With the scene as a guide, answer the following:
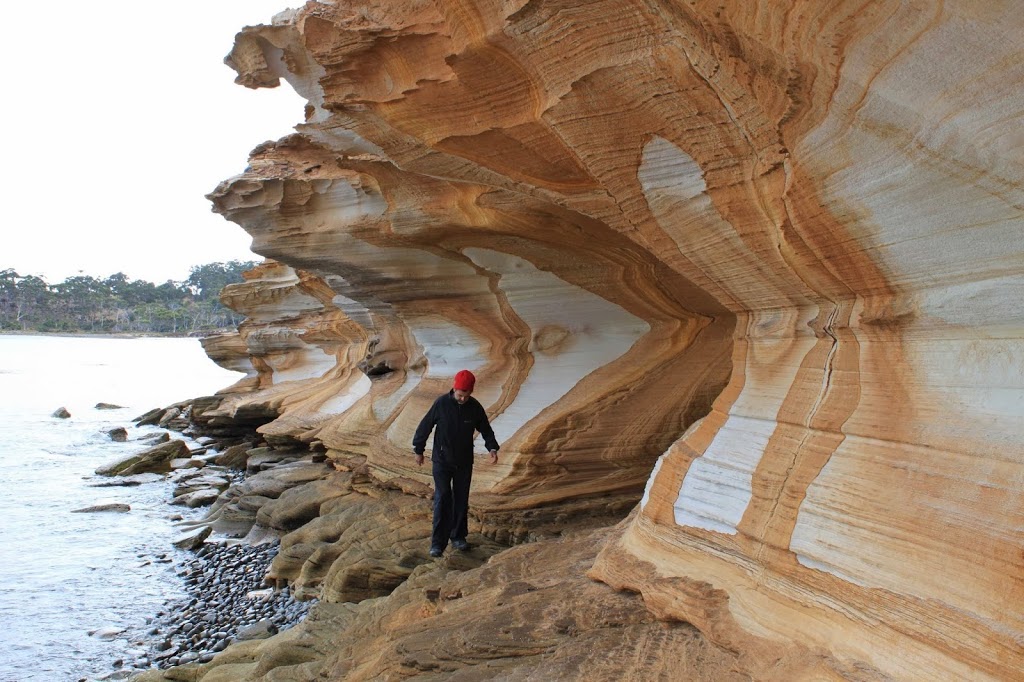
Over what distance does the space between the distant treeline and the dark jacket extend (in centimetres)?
6392

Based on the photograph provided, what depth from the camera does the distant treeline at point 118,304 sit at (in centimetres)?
6650

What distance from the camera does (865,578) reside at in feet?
7.50

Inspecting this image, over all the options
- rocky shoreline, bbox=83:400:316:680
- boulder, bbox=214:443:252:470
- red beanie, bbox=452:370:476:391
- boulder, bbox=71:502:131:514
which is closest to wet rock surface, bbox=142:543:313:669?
rocky shoreline, bbox=83:400:316:680

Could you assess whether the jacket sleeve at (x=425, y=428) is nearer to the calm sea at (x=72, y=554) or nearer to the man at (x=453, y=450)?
the man at (x=453, y=450)

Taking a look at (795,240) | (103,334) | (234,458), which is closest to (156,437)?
(234,458)

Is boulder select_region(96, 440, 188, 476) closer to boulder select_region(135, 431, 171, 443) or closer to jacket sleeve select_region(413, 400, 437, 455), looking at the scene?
boulder select_region(135, 431, 171, 443)

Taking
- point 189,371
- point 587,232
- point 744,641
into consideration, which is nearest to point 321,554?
point 587,232

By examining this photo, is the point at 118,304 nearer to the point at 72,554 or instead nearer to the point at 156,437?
the point at 156,437

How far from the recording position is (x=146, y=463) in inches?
512

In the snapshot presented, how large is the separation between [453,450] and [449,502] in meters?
0.40

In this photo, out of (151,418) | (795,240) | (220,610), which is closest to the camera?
(795,240)

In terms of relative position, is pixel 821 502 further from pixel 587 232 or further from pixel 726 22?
pixel 587 232

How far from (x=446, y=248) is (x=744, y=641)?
4.64 meters

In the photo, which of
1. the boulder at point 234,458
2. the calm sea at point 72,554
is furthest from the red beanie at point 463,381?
the boulder at point 234,458
